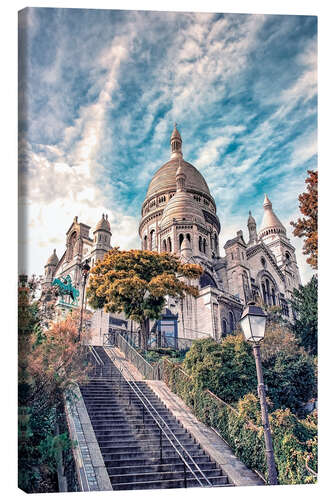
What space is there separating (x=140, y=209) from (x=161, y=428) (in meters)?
6.59

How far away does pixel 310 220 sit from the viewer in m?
10.5

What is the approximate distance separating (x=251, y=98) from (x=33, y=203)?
583 centimetres

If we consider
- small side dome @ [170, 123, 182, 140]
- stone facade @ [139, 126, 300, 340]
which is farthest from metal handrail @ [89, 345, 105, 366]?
small side dome @ [170, 123, 182, 140]

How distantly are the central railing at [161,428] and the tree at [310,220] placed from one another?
5116mm

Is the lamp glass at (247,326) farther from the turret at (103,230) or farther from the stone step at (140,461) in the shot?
the turret at (103,230)

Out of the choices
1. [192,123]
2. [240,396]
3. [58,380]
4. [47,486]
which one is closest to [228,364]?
[240,396]

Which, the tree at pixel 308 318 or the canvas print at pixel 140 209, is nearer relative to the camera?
the canvas print at pixel 140 209

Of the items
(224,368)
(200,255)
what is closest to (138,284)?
(224,368)

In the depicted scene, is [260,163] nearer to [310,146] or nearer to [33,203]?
[310,146]

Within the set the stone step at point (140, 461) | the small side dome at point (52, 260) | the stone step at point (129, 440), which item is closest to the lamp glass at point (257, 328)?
the stone step at point (140, 461)

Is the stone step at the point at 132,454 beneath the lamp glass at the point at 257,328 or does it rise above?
beneath

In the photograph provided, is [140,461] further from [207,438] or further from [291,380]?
[291,380]

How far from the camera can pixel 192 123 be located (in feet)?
36.2

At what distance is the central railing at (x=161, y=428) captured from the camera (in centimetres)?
800
